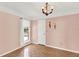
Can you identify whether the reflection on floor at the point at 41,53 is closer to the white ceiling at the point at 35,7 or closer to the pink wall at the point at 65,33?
the pink wall at the point at 65,33

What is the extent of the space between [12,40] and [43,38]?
2484mm

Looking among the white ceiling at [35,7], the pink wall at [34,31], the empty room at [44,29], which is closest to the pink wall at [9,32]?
the empty room at [44,29]

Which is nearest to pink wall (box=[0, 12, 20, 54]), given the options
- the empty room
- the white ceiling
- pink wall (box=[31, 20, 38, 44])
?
the empty room

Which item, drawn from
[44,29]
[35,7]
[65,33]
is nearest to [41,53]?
[65,33]

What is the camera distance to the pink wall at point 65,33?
4.72m

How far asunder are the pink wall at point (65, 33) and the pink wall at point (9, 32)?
7.06 ft

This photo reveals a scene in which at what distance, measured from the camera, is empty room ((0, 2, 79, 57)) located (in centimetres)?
400

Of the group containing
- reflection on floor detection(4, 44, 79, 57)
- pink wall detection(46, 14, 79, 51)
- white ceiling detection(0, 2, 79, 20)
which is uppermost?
white ceiling detection(0, 2, 79, 20)

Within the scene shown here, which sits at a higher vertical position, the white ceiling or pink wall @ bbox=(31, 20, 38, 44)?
the white ceiling

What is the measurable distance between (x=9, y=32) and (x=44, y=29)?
2.75 m

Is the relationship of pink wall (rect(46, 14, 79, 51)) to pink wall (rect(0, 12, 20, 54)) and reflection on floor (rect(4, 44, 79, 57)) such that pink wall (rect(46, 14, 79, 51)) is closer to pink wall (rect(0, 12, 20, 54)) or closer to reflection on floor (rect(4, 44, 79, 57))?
reflection on floor (rect(4, 44, 79, 57))

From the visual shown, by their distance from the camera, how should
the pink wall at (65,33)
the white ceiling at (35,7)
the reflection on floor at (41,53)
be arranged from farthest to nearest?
the pink wall at (65,33) < the reflection on floor at (41,53) < the white ceiling at (35,7)

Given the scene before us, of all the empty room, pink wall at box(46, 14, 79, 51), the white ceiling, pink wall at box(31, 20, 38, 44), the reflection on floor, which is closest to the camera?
the white ceiling

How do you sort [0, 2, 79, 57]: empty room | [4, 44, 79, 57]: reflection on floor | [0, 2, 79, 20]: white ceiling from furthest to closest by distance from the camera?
[4, 44, 79, 57]: reflection on floor, [0, 2, 79, 57]: empty room, [0, 2, 79, 20]: white ceiling
